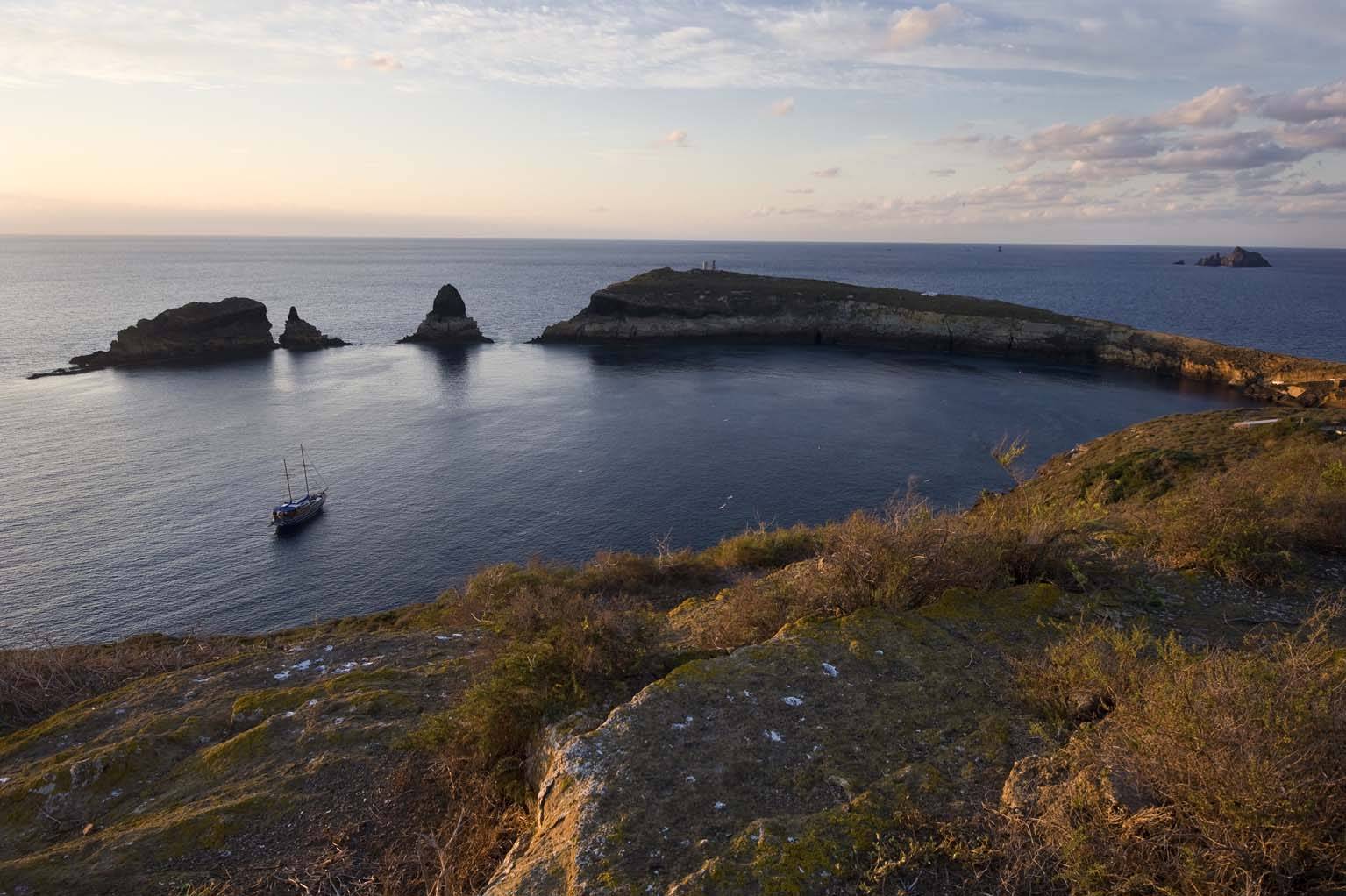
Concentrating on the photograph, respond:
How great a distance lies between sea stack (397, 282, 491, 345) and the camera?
303ft

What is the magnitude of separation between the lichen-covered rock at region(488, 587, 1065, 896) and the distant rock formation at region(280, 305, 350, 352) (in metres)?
94.3

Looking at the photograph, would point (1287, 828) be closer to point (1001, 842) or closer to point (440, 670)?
point (1001, 842)

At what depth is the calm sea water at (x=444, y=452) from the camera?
100 feet

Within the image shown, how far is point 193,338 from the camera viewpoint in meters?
84.7

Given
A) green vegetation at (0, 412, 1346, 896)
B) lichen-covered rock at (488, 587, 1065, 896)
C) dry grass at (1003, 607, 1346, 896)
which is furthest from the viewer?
lichen-covered rock at (488, 587, 1065, 896)

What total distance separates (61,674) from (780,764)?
11.9 m

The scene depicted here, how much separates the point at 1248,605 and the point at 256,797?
456 inches

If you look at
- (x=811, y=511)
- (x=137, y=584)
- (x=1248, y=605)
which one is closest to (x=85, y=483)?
(x=137, y=584)

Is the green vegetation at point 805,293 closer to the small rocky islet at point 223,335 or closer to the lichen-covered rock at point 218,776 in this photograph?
the small rocky islet at point 223,335

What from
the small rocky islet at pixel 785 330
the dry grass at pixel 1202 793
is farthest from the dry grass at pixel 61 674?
the small rocky islet at pixel 785 330

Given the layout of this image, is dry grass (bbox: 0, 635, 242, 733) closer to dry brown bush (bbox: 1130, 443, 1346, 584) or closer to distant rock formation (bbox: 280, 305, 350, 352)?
dry brown bush (bbox: 1130, 443, 1346, 584)

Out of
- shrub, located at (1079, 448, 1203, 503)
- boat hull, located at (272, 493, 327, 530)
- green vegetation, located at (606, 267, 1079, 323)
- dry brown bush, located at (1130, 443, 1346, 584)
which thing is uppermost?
green vegetation, located at (606, 267, 1079, 323)

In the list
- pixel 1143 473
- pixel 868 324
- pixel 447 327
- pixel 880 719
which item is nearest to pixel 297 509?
pixel 880 719

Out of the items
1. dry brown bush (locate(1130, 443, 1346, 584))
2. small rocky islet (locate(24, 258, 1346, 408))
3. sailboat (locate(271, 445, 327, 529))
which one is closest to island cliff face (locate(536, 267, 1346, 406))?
small rocky islet (locate(24, 258, 1346, 408))
